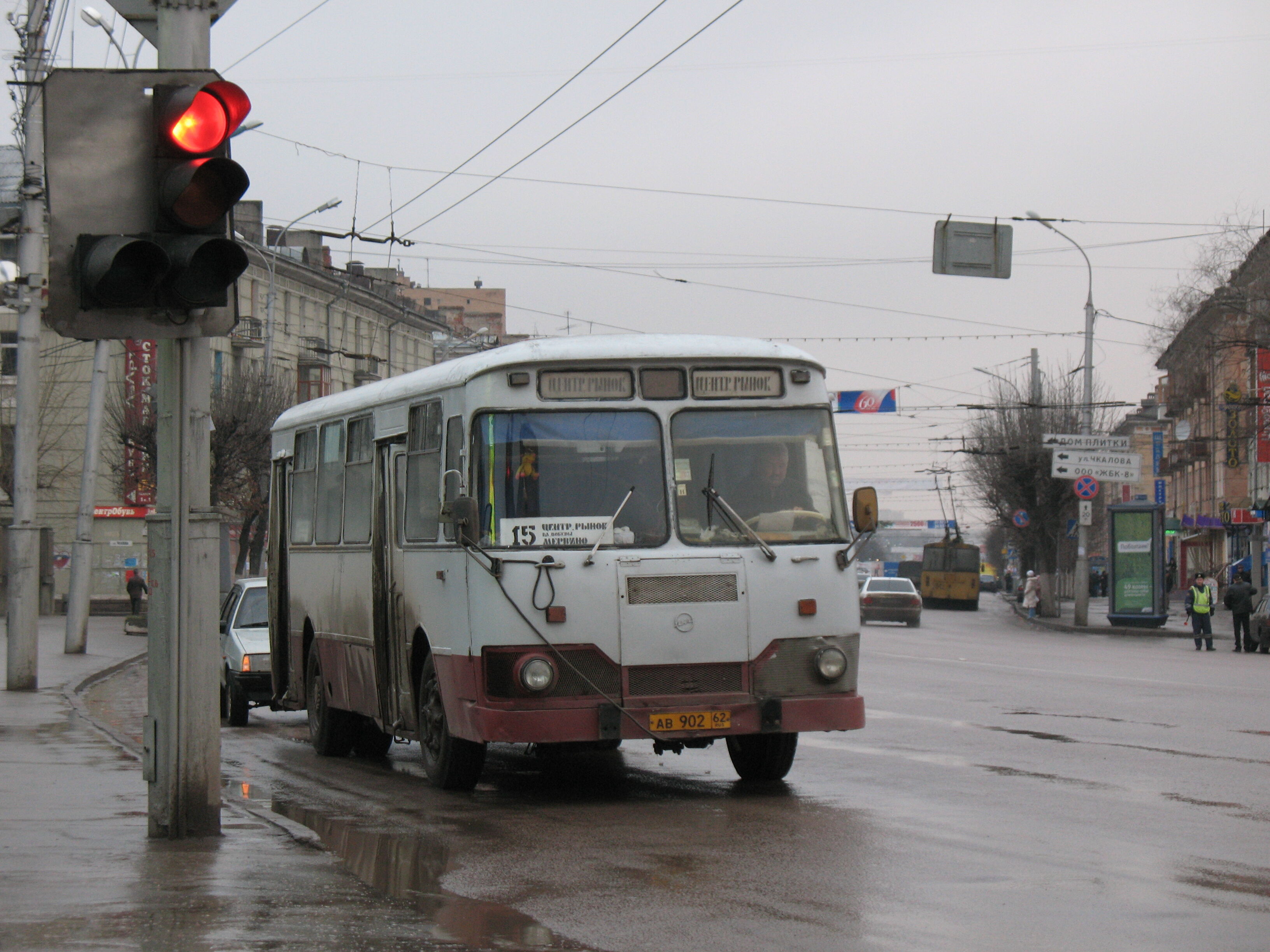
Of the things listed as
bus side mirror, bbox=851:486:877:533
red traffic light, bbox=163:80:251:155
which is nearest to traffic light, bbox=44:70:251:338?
red traffic light, bbox=163:80:251:155

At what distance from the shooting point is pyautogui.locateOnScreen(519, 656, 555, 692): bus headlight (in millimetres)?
10523

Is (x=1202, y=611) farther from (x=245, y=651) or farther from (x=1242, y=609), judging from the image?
(x=245, y=651)

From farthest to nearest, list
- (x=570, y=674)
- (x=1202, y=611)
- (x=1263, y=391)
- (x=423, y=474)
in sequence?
(x=1263, y=391) < (x=1202, y=611) < (x=423, y=474) < (x=570, y=674)

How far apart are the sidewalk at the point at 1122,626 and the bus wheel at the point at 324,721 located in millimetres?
28038

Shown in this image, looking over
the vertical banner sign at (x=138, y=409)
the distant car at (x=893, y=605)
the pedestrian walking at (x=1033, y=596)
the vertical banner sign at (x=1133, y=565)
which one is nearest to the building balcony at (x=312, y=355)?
the vertical banner sign at (x=138, y=409)

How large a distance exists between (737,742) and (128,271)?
5.74 m

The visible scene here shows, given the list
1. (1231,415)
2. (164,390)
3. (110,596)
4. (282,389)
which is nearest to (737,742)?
(164,390)

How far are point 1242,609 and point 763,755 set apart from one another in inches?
1053

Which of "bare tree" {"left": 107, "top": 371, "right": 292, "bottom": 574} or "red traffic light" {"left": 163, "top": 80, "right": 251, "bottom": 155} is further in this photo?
"bare tree" {"left": 107, "top": 371, "right": 292, "bottom": 574}

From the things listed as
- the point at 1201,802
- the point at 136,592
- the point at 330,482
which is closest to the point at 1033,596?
the point at 136,592

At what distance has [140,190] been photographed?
8016mm

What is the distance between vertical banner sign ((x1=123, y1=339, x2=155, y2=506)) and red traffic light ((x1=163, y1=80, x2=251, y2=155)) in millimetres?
46153

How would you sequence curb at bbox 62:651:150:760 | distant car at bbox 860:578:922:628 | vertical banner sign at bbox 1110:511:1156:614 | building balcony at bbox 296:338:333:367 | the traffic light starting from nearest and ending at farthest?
the traffic light, curb at bbox 62:651:150:760, vertical banner sign at bbox 1110:511:1156:614, distant car at bbox 860:578:922:628, building balcony at bbox 296:338:333:367

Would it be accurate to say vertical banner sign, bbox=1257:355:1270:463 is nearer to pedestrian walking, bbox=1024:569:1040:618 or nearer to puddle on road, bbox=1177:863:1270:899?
pedestrian walking, bbox=1024:569:1040:618
